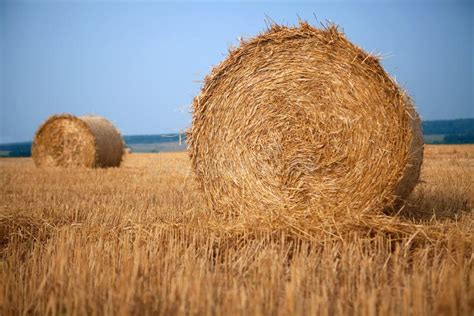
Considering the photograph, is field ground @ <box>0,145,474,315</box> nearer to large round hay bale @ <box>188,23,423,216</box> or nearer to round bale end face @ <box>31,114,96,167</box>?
large round hay bale @ <box>188,23,423,216</box>

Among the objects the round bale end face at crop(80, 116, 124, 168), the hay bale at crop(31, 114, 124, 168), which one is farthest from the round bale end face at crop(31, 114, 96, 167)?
the round bale end face at crop(80, 116, 124, 168)

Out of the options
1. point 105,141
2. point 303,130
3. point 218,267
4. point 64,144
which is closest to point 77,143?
point 64,144

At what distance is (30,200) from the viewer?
25.3ft

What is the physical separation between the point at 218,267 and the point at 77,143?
11.4 m

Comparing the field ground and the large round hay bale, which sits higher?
the large round hay bale

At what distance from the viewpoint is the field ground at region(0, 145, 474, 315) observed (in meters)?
3.01

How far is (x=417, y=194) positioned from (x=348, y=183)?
2397mm

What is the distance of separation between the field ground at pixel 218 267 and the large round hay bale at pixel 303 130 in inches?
21.7

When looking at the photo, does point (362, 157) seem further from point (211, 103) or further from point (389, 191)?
point (211, 103)

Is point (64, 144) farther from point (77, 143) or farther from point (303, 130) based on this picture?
point (303, 130)

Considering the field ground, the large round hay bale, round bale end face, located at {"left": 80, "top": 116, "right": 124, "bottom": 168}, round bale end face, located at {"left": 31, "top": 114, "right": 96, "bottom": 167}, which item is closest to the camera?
the field ground

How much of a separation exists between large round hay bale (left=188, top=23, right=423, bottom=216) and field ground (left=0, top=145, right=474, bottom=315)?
0.55 metres

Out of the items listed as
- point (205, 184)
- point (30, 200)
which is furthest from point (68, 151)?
point (205, 184)

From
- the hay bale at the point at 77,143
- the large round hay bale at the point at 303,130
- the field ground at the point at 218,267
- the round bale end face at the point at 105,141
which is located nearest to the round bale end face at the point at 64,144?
the hay bale at the point at 77,143
